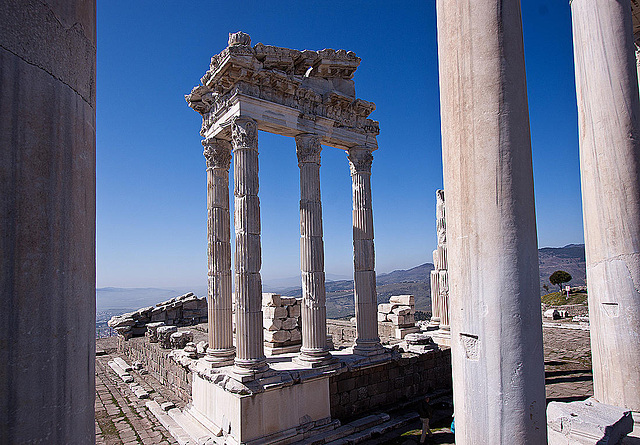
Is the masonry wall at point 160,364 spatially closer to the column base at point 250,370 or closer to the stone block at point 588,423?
the column base at point 250,370

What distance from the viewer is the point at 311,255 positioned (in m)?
11.7

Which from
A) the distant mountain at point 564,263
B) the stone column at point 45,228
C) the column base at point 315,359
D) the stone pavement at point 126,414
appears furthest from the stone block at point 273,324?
the distant mountain at point 564,263

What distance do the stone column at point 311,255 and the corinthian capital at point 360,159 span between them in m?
1.68

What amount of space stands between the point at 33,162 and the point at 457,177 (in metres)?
2.90

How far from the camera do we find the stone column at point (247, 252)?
33.3 ft

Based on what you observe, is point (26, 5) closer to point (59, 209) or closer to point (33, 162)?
point (33, 162)

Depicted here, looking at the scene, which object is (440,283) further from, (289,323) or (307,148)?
(307,148)

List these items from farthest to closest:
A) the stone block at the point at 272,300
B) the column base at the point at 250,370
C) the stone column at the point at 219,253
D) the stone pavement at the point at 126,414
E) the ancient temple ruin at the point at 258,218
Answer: the stone block at the point at 272,300 < the stone column at the point at 219,253 < the stone pavement at the point at 126,414 < the ancient temple ruin at the point at 258,218 < the column base at the point at 250,370

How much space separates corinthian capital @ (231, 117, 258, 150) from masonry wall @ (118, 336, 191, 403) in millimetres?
7625

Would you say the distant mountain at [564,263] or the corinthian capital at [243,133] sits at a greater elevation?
the corinthian capital at [243,133]

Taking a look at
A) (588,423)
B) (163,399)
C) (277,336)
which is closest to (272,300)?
(277,336)

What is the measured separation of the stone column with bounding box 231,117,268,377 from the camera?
400 inches

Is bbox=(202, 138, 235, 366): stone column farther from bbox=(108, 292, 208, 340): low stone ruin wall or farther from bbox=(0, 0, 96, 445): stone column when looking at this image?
bbox=(108, 292, 208, 340): low stone ruin wall

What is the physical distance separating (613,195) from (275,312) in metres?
10.7
